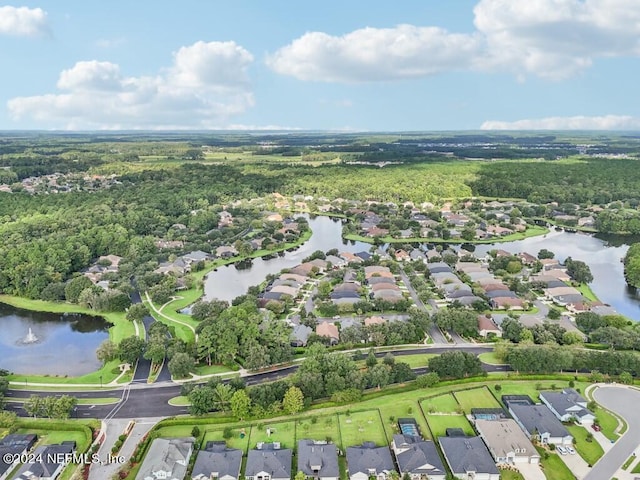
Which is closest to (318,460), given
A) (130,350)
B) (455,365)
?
(455,365)

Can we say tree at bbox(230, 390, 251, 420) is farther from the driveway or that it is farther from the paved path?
the driveway

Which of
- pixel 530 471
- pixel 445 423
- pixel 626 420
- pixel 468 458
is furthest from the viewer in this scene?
pixel 626 420

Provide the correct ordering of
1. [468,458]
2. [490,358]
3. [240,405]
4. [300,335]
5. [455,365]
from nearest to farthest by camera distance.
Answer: [468,458], [240,405], [455,365], [490,358], [300,335]

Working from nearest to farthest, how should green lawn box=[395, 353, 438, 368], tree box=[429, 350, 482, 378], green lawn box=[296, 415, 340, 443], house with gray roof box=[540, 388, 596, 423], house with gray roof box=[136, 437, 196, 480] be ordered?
house with gray roof box=[136, 437, 196, 480], green lawn box=[296, 415, 340, 443], house with gray roof box=[540, 388, 596, 423], tree box=[429, 350, 482, 378], green lawn box=[395, 353, 438, 368]

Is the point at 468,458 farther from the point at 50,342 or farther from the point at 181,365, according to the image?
the point at 50,342

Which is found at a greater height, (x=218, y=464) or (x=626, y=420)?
(x=218, y=464)

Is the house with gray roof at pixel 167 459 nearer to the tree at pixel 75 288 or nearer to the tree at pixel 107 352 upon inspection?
the tree at pixel 107 352

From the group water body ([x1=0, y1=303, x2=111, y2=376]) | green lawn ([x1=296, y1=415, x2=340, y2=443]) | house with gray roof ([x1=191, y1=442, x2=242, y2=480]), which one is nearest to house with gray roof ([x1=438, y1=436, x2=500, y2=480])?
green lawn ([x1=296, y1=415, x2=340, y2=443])

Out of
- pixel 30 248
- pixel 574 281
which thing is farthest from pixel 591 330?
pixel 30 248
